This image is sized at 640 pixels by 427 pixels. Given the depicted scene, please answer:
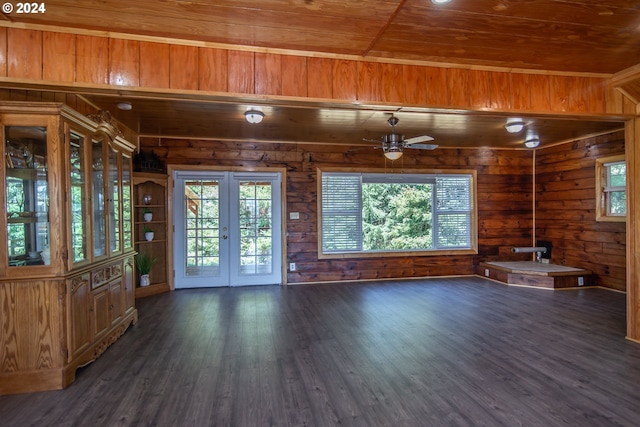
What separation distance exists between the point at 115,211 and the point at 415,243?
510 cm

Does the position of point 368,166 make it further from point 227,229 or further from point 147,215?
point 147,215

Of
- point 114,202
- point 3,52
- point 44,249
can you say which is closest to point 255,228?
point 114,202

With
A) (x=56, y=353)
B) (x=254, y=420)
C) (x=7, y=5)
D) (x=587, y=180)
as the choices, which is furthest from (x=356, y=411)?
(x=587, y=180)

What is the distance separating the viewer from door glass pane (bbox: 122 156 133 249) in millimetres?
3713

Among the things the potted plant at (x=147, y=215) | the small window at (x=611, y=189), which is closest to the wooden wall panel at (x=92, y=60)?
the potted plant at (x=147, y=215)

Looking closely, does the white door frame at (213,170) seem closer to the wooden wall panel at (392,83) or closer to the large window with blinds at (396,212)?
the large window with blinds at (396,212)

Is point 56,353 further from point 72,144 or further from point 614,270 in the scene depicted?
point 614,270

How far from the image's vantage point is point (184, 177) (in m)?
5.67

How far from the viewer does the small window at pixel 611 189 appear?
5227 mm

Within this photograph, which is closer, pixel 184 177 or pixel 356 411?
pixel 356 411

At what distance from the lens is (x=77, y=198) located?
2805mm

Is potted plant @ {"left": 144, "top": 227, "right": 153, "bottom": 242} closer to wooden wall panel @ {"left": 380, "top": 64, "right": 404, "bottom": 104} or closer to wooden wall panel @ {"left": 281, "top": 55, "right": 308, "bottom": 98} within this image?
wooden wall panel @ {"left": 281, "top": 55, "right": 308, "bottom": 98}

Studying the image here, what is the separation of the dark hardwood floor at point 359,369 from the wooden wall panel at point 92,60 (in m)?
2.23

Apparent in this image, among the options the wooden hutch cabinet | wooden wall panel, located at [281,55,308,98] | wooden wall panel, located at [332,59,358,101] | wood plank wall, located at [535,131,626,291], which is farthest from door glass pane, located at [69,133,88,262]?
wood plank wall, located at [535,131,626,291]
